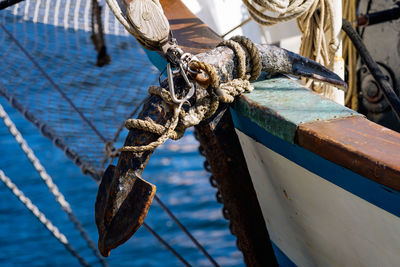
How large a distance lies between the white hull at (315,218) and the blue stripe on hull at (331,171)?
0.8 inches

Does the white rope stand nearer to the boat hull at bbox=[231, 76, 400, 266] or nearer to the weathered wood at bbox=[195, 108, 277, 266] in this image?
the weathered wood at bbox=[195, 108, 277, 266]

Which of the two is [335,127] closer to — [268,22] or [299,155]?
[299,155]

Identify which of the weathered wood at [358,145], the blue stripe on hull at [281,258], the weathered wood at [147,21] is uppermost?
the weathered wood at [147,21]

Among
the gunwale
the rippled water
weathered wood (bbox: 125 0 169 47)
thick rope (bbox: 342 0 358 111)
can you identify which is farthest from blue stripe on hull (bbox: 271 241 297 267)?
the rippled water

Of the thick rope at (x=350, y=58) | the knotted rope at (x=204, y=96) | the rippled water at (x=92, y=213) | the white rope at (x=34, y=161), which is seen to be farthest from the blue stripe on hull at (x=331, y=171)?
the rippled water at (x=92, y=213)

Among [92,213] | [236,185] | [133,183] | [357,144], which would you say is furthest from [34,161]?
[92,213]

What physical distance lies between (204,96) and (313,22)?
27.3 inches

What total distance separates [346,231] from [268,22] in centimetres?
74

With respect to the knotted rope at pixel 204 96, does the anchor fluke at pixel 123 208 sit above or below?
below

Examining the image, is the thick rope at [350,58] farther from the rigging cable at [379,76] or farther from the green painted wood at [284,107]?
the green painted wood at [284,107]

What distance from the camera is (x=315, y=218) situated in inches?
54.2

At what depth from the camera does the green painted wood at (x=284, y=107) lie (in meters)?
1.21

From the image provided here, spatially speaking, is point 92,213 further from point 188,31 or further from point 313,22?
point 313,22

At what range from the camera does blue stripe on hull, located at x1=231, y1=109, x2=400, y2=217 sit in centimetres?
105
